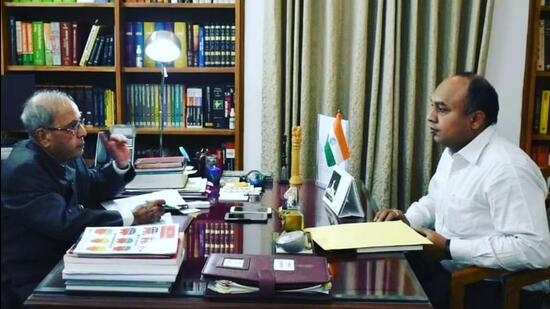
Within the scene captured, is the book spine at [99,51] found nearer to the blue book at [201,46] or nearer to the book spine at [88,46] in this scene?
the book spine at [88,46]

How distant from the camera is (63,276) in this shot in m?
1.26

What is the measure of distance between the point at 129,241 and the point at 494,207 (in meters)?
1.10

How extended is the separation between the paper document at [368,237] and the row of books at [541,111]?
68.2 inches

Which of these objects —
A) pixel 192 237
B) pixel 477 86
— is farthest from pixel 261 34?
pixel 192 237

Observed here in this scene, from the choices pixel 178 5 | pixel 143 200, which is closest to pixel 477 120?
pixel 143 200

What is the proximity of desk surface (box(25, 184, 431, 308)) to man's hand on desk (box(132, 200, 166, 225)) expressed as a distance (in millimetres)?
266

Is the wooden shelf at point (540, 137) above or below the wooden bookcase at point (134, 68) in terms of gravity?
below

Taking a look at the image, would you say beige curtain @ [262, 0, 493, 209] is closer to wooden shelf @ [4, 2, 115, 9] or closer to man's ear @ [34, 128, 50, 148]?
wooden shelf @ [4, 2, 115, 9]

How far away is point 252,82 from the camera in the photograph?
10.5 feet

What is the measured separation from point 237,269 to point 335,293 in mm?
225

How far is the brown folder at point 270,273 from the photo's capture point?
4.05ft

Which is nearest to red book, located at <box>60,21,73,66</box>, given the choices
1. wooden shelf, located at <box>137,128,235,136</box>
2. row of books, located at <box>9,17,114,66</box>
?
row of books, located at <box>9,17,114,66</box>

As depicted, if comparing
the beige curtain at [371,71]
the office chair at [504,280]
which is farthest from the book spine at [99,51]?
the office chair at [504,280]

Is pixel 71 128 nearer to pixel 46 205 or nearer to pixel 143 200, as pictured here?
pixel 46 205
